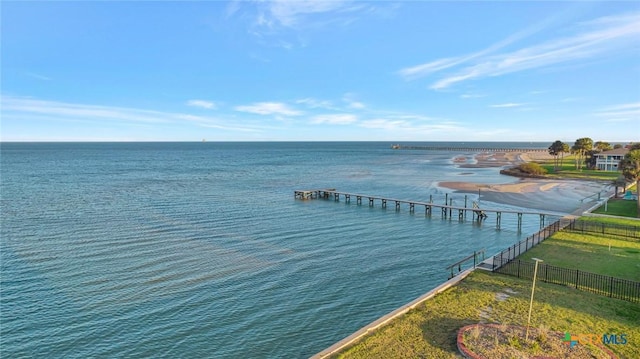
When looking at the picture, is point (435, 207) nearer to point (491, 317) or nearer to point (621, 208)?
point (621, 208)

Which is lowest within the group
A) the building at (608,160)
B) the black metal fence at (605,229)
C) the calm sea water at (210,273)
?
the calm sea water at (210,273)

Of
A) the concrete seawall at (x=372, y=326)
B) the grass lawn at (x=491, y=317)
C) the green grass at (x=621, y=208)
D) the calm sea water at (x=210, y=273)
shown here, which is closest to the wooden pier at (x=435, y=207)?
the calm sea water at (x=210, y=273)

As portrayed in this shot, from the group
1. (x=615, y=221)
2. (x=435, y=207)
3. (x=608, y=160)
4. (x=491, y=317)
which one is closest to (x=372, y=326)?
(x=491, y=317)

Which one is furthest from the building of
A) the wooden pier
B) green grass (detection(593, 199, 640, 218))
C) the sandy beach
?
the wooden pier

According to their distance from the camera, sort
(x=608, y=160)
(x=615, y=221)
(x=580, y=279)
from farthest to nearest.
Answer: (x=608, y=160) → (x=615, y=221) → (x=580, y=279)

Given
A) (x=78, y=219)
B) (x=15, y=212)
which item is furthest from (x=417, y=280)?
(x=15, y=212)

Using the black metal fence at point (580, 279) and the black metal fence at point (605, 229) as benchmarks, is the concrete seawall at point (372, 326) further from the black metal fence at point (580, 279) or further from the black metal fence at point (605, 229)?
the black metal fence at point (605, 229)
